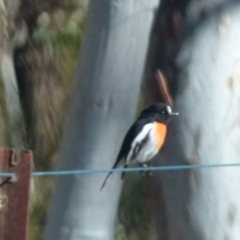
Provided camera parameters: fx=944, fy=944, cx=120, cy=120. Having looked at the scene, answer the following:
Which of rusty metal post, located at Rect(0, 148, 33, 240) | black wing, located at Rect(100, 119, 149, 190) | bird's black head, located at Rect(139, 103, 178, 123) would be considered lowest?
rusty metal post, located at Rect(0, 148, 33, 240)

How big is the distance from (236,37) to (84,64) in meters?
0.67

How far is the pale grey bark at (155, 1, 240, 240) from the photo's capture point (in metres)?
4.09

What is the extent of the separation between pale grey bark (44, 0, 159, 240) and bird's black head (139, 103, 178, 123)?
142 millimetres

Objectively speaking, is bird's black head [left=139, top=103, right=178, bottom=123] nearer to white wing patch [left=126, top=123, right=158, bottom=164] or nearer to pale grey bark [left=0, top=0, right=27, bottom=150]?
white wing patch [left=126, top=123, right=158, bottom=164]

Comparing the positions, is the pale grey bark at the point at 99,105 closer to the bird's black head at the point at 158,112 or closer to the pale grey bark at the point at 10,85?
the bird's black head at the point at 158,112

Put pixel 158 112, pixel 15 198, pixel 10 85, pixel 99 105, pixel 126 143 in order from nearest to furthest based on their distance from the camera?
pixel 15 198
pixel 99 105
pixel 126 143
pixel 158 112
pixel 10 85

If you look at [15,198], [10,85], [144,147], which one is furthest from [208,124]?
[10,85]

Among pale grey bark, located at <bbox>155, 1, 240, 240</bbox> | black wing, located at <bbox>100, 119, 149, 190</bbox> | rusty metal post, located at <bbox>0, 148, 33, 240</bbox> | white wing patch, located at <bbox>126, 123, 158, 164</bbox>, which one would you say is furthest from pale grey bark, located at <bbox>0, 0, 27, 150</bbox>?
rusty metal post, located at <bbox>0, 148, 33, 240</bbox>

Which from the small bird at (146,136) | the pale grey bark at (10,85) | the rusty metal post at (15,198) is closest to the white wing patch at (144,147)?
the small bird at (146,136)

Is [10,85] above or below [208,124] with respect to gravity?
above

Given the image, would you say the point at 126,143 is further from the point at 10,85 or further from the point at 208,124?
the point at 10,85

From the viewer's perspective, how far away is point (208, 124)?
4.09 meters

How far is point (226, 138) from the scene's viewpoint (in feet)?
13.4

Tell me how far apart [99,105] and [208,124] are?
1.57 feet
